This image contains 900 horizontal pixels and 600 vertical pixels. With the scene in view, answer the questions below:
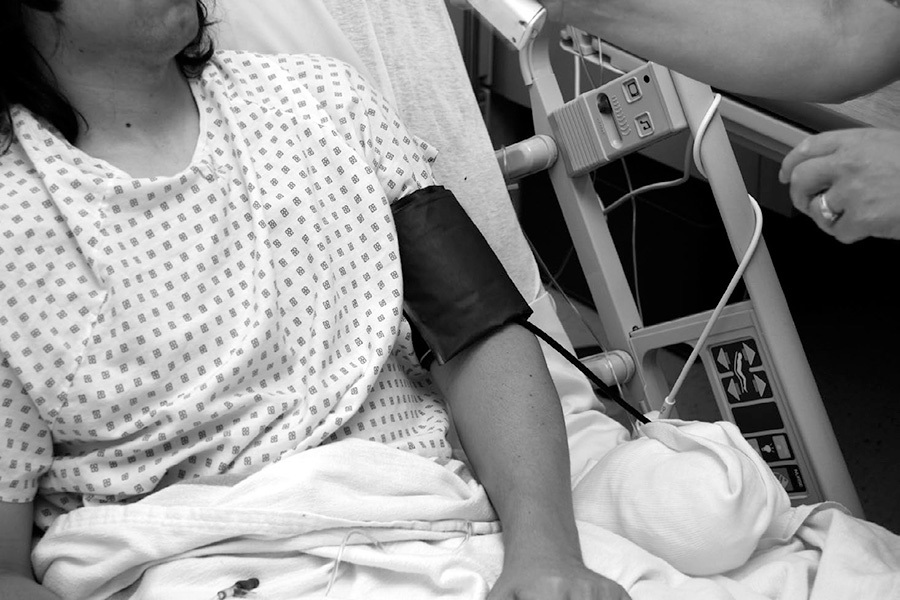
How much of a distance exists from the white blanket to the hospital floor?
1.32 m

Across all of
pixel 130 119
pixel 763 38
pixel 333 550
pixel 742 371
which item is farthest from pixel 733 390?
pixel 130 119

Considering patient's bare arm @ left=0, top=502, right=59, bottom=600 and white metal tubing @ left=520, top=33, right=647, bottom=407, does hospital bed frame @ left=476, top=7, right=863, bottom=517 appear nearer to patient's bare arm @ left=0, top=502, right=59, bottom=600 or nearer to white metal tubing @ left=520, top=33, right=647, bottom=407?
white metal tubing @ left=520, top=33, right=647, bottom=407

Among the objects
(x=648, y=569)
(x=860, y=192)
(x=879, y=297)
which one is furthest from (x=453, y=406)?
(x=879, y=297)

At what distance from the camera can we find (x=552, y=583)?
3.88ft

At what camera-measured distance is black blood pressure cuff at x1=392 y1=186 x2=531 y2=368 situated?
4.61 feet

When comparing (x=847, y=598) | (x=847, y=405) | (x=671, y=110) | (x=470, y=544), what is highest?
(x=671, y=110)

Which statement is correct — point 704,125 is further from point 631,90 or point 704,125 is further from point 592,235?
point 592,235

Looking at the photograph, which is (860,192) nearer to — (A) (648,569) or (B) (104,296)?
(A) (648,569)

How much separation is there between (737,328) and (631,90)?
40 centimetres

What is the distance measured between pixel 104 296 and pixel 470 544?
0.53 metres

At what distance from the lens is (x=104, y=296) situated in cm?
126

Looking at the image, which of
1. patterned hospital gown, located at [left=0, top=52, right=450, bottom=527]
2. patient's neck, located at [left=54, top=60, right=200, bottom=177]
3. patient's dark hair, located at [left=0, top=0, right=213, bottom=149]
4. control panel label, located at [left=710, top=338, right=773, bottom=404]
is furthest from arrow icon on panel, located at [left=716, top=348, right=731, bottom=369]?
patient's dark hair, located at [left=0, top=0, right=213, bottom=149]

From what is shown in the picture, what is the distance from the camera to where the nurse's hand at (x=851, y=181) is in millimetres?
→ 1102

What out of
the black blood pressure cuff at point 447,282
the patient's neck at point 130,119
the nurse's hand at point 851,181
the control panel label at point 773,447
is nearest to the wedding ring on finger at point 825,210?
the nurse's hand at point 851,181
